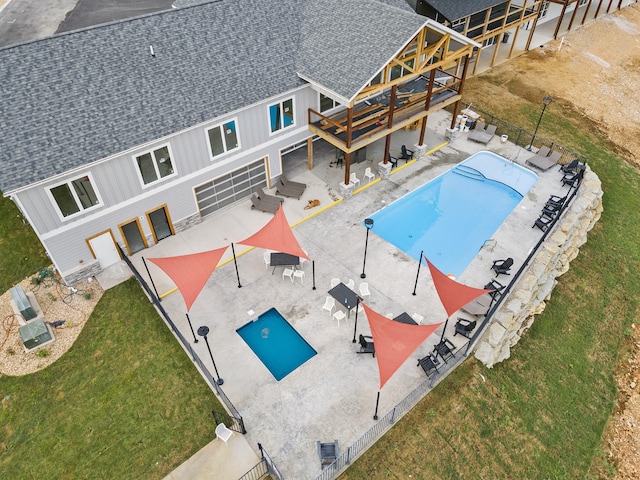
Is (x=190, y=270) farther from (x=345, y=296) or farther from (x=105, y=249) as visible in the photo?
(x=345, y=296)

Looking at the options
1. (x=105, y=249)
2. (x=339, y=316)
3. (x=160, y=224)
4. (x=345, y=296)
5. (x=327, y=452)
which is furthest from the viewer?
(x=160, y=224)

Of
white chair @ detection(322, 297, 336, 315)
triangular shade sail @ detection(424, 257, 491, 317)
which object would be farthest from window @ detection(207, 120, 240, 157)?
triangular shade sail @ detection(424, 257, 491, 317)

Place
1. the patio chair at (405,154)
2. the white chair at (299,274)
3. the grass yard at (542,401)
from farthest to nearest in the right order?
the patio chair at (405,154) → the white chair at (299,274) → the grass yard at (542,401)

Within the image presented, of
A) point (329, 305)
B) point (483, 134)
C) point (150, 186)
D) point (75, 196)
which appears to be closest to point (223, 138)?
point (150, 186)

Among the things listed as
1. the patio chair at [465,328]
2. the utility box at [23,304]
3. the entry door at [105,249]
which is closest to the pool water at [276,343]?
the patio chair at [465,328]

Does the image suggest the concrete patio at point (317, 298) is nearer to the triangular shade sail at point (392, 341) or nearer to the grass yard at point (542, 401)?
the grass yard at point (542, 401)
